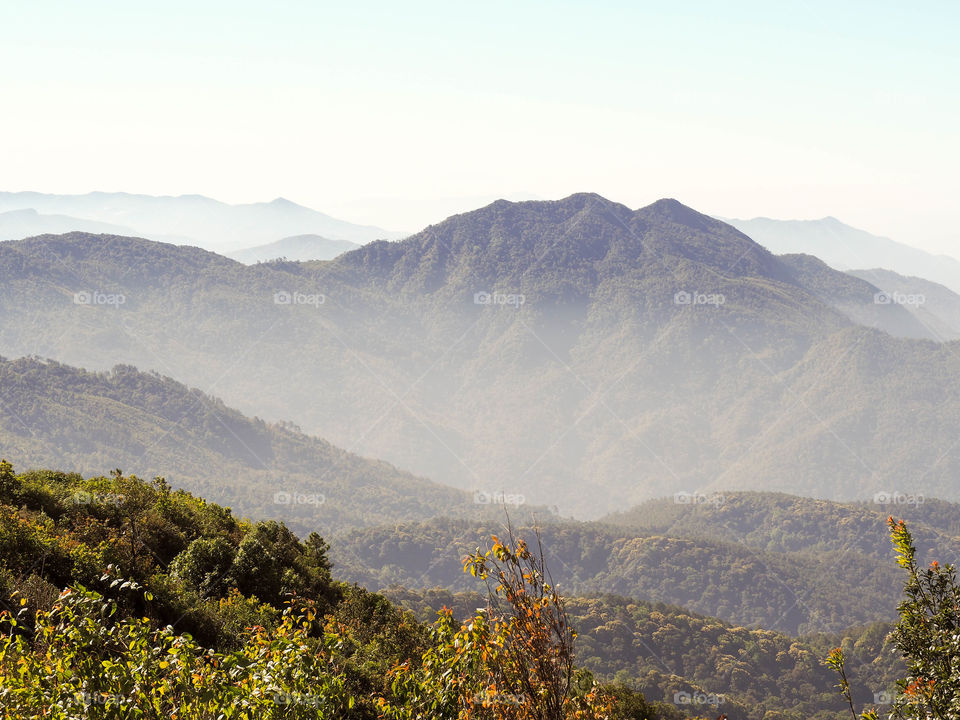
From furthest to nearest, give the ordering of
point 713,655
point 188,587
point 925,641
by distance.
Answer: point 713,655 → point 188,587 → point 925,641

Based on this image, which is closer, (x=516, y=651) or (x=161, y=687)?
(x=161, y=687)

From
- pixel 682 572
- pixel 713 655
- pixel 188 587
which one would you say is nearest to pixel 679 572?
pixel 682 572

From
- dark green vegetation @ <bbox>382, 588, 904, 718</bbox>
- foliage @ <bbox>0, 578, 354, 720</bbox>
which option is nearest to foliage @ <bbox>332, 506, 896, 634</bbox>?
dark green vegetation @ <bbox>382, 588, 904, 718</bbox>

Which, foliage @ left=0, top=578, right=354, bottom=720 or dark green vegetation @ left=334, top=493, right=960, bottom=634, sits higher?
foliage @ left=0, top=578, right=354, bottom=720

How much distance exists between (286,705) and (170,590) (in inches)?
384

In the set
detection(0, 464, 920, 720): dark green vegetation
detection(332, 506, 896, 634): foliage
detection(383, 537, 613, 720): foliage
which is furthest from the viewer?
detection(332, 506, 896, 634): foliage

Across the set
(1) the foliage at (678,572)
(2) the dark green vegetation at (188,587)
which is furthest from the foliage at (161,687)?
(1) the foliage at (678,572)

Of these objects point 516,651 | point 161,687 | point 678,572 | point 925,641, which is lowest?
point 678,572

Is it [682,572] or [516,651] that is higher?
[516,651]

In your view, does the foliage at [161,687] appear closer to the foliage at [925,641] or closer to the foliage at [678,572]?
the foliage at [925,641]

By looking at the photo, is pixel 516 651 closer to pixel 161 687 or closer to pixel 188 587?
pixel 161 687

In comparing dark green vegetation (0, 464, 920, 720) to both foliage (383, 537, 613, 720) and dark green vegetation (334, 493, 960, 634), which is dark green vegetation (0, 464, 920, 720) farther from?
dark green vegetation (334, 493, 960, 634)

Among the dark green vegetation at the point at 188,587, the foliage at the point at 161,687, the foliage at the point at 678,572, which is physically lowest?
the foliage at the point at 678,572

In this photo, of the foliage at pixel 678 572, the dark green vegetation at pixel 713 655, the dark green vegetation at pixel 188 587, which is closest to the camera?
the dark green vegetation at pixel 188 587
